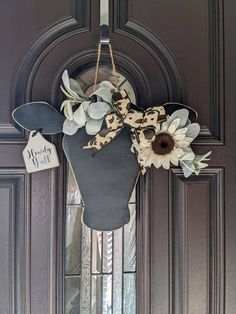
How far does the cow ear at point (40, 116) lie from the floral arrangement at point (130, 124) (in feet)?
0.10

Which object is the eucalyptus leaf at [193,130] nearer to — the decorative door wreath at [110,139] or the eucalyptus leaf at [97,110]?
the decorative door wreath at [110,139]

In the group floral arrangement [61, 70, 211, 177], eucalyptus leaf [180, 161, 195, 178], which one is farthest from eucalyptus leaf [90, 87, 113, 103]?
eucalyptus leaf [180, 161, 195, 178]

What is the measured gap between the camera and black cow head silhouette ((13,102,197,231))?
91cm

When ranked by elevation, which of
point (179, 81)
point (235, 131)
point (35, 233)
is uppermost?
point (179, 81)

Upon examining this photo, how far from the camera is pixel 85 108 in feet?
2.88

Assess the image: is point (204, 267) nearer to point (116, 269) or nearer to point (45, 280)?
point (116, 269)

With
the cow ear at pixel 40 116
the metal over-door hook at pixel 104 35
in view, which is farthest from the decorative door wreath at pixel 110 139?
the metal over-door hook at pixel 104 35

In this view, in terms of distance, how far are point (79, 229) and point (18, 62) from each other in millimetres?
406

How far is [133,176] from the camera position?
926mm

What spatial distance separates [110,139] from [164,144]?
0.12 meters

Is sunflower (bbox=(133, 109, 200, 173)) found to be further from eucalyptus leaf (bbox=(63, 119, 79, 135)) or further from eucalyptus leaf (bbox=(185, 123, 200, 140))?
eucalyptus leaf (bbox=(63, 119, 79, 135))

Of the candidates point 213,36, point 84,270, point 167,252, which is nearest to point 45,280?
point 84,270

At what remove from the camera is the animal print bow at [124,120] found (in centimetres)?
88

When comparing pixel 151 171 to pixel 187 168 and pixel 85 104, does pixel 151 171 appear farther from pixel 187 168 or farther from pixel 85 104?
pixel 85 104
